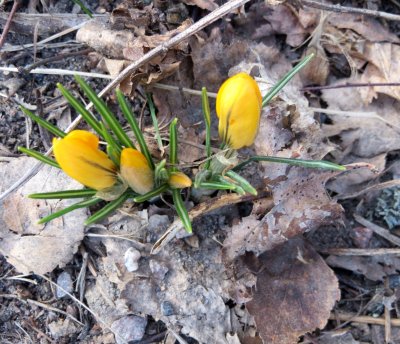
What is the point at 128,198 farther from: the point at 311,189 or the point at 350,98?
the point at 350,98

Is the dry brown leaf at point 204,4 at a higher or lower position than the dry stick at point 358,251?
higher

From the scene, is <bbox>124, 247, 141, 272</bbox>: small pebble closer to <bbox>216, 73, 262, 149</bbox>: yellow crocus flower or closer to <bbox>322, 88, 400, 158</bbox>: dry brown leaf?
<bbox>216, 73, 262, 149</bbox>: yellow crocus flower

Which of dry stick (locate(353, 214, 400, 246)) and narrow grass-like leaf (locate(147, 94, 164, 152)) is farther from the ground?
narrow grass-like leaf (locate(147, 94, 164, 152))

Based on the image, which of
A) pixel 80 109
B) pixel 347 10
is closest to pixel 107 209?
pixel 80 109

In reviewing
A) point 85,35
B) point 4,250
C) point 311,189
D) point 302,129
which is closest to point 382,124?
point 302,129

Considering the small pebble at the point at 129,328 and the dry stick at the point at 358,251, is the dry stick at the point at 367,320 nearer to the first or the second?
the dry stick at the point at 358,251

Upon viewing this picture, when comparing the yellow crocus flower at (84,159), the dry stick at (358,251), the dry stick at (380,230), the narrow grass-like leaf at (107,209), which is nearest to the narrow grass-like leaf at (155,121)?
the narrow grass-like leaf at (107,209)

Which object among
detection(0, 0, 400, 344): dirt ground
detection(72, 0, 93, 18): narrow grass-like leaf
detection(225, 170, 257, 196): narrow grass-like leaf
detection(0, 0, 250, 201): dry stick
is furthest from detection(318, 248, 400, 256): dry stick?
detection(72, 0, 93, 18): narrow grass-like leaf
